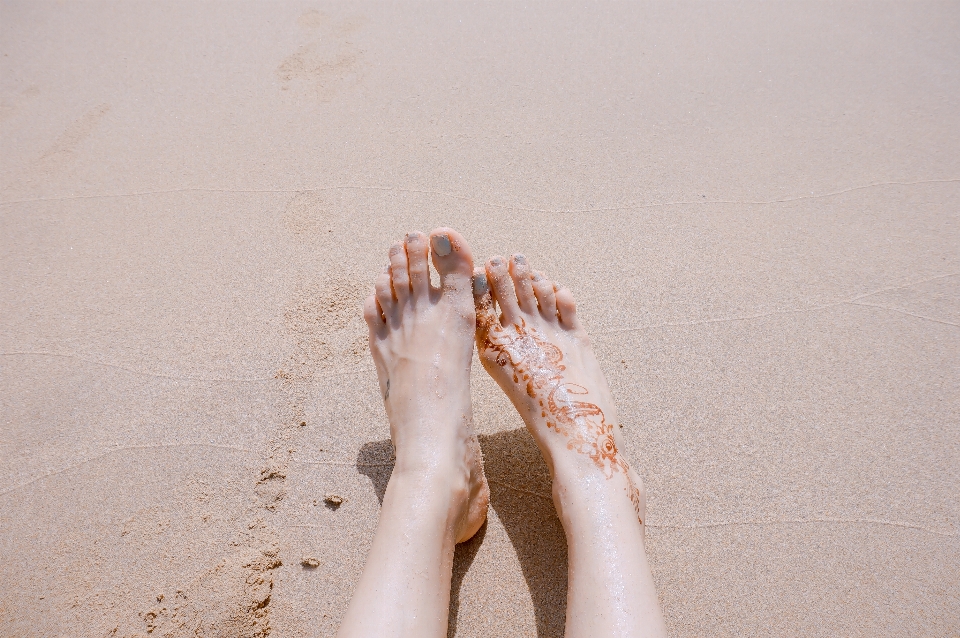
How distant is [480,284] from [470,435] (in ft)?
1.29

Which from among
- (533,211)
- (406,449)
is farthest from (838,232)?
(406,449)

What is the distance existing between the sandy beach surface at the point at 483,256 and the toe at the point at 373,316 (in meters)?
0.10

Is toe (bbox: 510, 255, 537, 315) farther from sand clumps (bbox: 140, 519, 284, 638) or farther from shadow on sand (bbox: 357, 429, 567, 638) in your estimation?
sand clumps (bbox: 140, 519, 284, 638)

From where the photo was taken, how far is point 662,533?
1322 mm

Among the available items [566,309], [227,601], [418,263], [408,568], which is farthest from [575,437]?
[227,601]

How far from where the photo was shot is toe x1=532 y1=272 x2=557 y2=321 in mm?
1577

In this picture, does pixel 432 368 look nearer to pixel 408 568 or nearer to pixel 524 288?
pixel 524 288

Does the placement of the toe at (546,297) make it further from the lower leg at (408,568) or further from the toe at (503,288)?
the lower leg at (408,568)

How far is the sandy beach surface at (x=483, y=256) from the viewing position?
126 cm

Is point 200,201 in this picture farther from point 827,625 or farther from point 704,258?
point 827,625

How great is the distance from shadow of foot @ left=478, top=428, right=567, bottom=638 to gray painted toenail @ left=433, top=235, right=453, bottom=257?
18.5 inches

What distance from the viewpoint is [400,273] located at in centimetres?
153

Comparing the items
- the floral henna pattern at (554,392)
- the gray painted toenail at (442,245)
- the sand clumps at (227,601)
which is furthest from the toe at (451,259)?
the sand clumps at (227,601)

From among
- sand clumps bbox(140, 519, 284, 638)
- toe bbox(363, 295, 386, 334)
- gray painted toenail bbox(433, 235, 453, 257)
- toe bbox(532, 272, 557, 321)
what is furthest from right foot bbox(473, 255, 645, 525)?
sand clumps bbox(140, 519, 284, 638)
